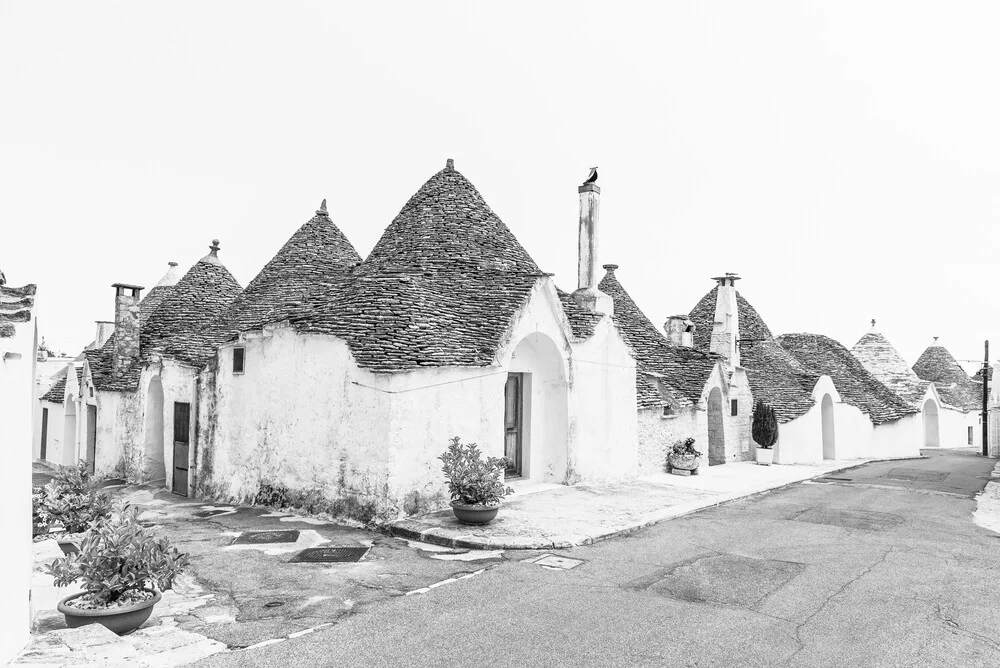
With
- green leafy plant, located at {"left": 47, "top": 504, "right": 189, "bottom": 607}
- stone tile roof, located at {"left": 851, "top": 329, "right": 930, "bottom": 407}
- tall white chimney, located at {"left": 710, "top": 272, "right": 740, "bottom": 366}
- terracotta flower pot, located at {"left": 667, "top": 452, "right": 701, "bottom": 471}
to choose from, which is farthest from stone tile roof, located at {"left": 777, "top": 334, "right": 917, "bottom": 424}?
green leafy plant, located at {"left": 47, "top": 504, "right": 189, "bottom": 607}

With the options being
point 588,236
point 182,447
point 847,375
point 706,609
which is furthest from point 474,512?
point 847,375

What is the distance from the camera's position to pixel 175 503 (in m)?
13.2

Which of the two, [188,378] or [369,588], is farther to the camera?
[188,378]

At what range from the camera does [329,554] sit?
27.6 ft

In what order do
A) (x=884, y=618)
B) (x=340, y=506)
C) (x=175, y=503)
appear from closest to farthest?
(x=884, y=618) < (x=340, y=506) < (x=175, y=503)

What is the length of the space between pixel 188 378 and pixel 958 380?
42857 mm

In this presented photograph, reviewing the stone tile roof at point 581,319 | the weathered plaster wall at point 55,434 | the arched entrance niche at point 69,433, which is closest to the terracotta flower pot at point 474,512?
the stone tile roof at point 581,319

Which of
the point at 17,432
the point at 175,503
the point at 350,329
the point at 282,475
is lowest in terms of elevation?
the point at 175,503

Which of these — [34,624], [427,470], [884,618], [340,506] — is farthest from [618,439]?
[34,624]

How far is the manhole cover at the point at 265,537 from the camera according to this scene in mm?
9164

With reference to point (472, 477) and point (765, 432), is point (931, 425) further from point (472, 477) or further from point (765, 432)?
point (472, 477)

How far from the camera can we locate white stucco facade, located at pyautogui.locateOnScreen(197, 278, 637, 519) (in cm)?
1027

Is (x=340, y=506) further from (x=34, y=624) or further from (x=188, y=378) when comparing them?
(x=188, y=378)

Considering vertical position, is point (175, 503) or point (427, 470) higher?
point (427, 470)
